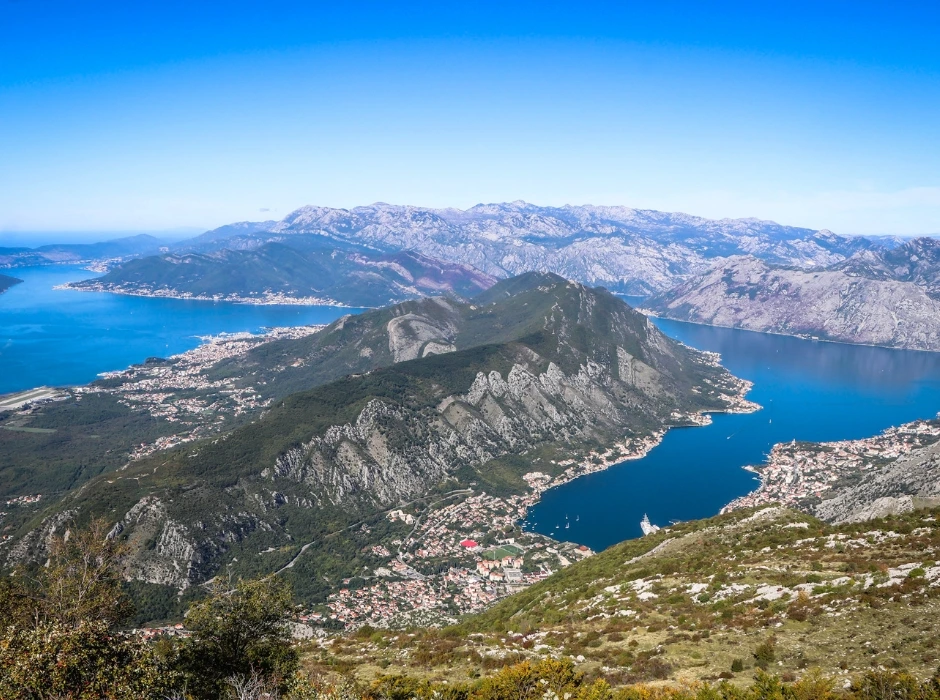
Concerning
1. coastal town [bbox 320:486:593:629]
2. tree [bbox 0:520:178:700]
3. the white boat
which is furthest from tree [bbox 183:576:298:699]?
the white boat

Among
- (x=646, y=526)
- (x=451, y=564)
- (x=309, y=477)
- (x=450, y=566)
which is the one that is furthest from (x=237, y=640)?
(x=309, y=477)

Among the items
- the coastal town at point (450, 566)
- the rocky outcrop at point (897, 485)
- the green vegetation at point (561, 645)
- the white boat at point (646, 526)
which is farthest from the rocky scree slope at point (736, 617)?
the white boat at point (646, 526)

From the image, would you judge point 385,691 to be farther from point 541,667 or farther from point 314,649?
point 314,649

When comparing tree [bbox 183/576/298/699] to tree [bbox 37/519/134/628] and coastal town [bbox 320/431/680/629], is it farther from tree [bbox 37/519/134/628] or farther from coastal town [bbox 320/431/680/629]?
coastal town [bbox 320/431/680/629]

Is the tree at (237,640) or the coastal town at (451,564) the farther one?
the coastal town at (451,564)

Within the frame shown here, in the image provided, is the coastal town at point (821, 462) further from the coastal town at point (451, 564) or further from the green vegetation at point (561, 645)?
the green vegetation at point (561, 645)

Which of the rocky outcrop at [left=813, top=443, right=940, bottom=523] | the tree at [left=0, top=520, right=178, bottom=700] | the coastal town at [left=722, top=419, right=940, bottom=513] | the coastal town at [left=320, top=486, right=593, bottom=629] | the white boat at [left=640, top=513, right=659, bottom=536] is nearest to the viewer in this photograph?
the tree at [left=0, top=520, right=178, bottom=700]
